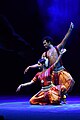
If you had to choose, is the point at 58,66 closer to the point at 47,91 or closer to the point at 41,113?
the point at 47,91

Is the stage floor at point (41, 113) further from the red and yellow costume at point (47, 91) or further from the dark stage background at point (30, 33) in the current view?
the dark stage background at point (30, 33)

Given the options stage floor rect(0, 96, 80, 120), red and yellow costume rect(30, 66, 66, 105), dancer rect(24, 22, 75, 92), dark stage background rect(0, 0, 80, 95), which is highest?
dark stage background rect(0, 0, 80, 95)

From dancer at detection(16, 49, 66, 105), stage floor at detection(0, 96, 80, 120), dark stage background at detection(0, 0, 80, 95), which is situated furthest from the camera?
dark stage background at detection(0, 0, 80, 95)

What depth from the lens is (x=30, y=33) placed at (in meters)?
8.20

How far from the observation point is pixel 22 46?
8.34 metres

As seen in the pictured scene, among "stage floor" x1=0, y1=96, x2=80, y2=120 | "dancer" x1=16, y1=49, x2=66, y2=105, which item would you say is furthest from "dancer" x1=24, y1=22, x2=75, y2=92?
"stage floor" x1=0, y1=96, x2=80, y2=120

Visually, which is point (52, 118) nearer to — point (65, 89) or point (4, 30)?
point (65, 89)

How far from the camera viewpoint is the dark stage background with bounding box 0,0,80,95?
26.0 ft

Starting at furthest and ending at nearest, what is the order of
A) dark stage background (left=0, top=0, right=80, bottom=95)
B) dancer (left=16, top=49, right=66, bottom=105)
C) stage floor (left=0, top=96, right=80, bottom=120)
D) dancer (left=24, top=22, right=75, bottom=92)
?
1. dark stage background (left=0, top=0, right=80, bottom=95)
2. dancer (left=24, top=22, right=75, bottom=92)
3. dancer (left=16, top=49, right=66, bottom=105)
4. stage floor (left=0, top=96, right=80, bottom=120)

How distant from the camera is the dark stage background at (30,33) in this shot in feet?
26.0

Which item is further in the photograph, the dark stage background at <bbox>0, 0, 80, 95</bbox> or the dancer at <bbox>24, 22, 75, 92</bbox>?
the dark stage background at <bbox>0, 0, 80, 95</bbox>

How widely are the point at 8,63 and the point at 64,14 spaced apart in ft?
5.66

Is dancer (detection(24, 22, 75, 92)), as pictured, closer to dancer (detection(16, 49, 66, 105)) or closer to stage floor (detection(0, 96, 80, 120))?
dancer (detection(16, 49, 66, 105))

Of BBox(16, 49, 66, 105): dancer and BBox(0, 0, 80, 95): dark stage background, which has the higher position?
BBox(0, 0, 80, 95): dark stage background
